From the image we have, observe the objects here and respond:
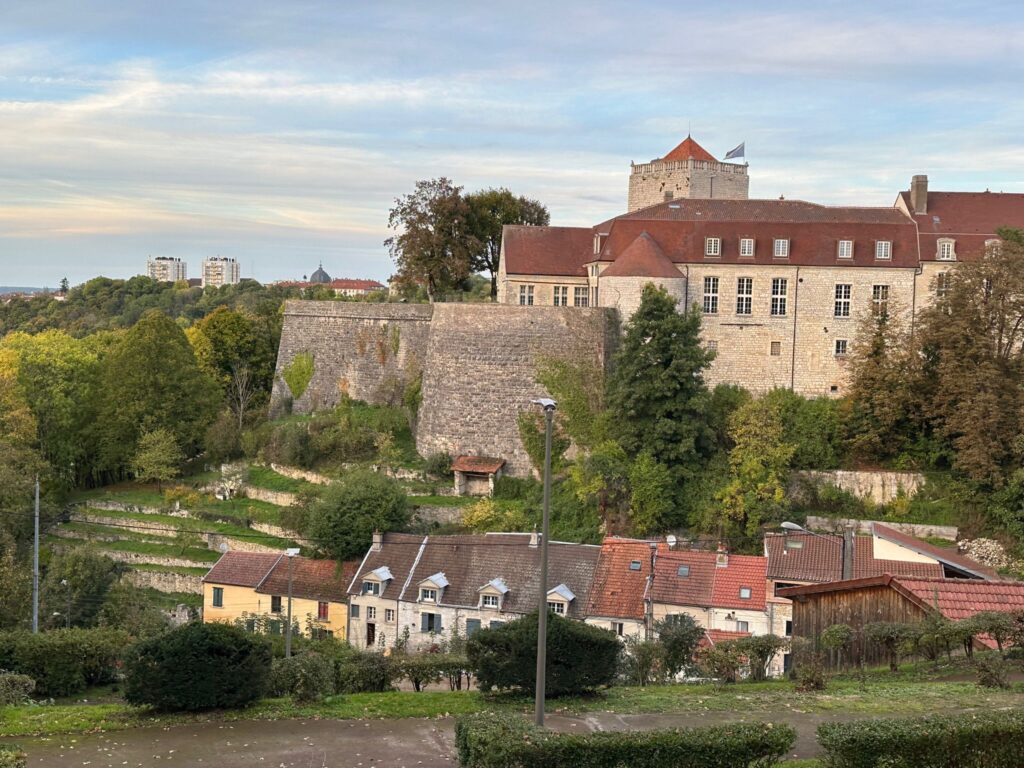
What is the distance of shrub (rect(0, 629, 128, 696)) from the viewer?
58.5 ft

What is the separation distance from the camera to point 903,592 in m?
20.1

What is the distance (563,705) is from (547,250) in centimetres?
2724

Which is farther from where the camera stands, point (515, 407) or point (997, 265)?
point (515, 407)

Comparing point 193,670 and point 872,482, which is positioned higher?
point 872,482

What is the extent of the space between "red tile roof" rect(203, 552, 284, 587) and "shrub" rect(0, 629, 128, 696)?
1631cm

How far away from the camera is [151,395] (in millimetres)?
Answer: 46125

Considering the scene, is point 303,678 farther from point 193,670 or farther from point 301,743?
point 301,743

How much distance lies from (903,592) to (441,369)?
23.5 metres

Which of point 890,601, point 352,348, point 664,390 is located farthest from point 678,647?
point 352,348

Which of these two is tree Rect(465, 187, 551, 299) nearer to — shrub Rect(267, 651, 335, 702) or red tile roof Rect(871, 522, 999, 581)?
red tile roof Rect(871, 522, 999, 581)

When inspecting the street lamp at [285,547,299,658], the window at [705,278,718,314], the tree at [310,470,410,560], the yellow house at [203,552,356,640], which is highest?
the window at [705,278,718,314]

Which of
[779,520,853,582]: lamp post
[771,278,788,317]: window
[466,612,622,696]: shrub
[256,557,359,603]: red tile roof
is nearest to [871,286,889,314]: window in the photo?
[771,278,788,317]: window

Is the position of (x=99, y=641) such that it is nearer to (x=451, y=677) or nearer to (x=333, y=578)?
(x=451, y=677)

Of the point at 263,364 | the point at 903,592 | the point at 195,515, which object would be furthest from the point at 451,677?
the point at 263,364
